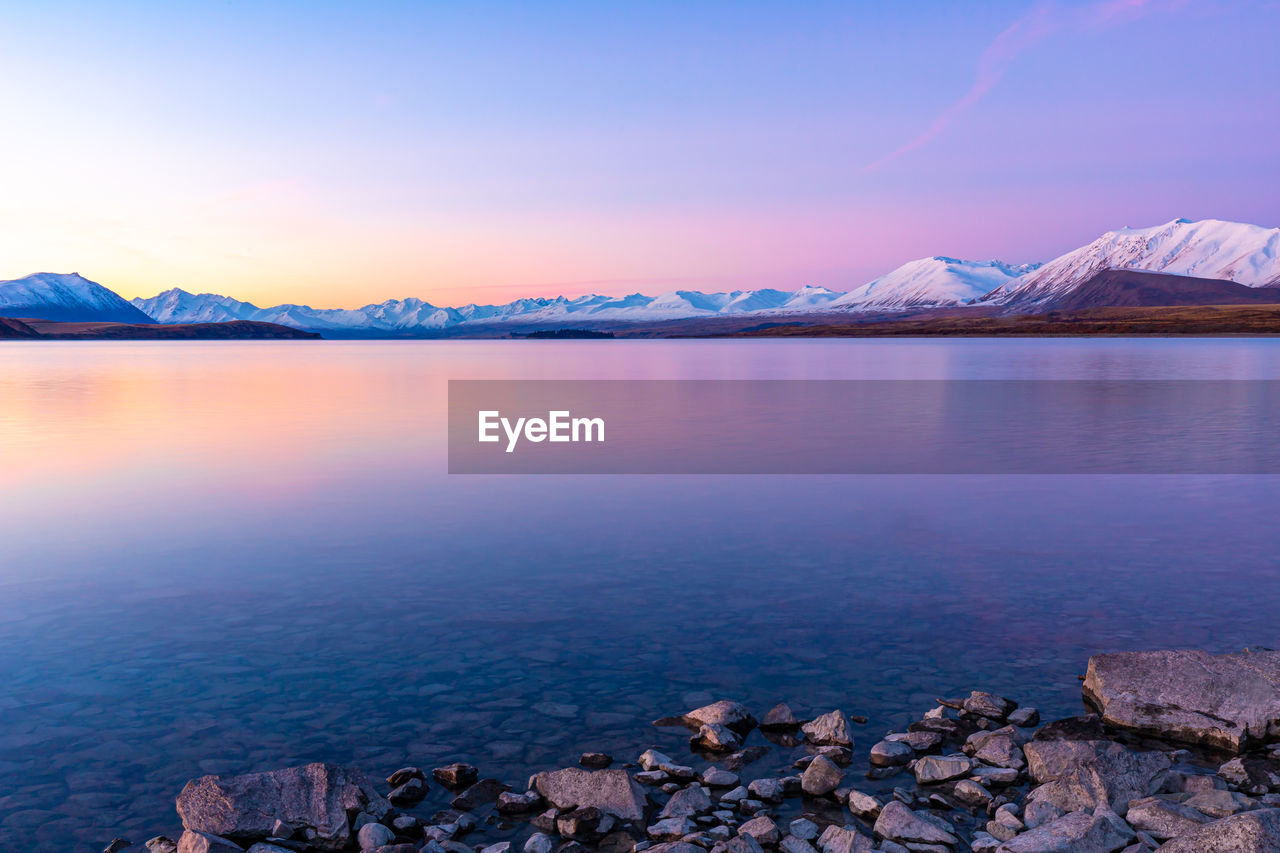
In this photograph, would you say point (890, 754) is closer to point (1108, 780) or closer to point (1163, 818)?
point (1108, 780)

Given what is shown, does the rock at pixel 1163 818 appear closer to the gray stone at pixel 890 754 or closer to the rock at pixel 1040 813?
the rock at pixel 1040 813

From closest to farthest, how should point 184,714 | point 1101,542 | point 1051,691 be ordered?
point 184,714 < point 1051,691 < point 1101,542

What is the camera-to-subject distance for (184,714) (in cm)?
892

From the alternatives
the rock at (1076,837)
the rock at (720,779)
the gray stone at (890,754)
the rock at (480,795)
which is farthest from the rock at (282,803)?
the rock at (1076,837)

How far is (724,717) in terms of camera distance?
8547mm

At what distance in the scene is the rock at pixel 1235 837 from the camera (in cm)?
617

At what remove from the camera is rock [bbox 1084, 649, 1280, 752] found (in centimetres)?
851

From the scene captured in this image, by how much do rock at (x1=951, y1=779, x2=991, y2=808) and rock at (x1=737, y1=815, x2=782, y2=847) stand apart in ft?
5.56

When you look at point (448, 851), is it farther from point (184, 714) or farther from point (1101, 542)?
point (1101, 542)

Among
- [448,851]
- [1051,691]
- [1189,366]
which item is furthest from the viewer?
[1189,366]

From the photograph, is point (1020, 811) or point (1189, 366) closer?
point (1020, 811)

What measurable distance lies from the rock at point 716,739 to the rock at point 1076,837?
240 cm

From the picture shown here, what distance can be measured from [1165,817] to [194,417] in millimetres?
39217

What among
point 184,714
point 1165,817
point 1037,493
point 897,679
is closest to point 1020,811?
point 1165,817
